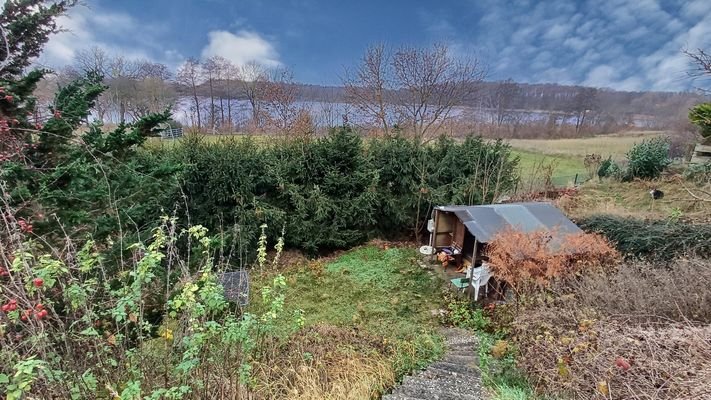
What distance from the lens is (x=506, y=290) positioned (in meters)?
6.26

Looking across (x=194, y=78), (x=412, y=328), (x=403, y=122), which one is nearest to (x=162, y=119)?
(x=412, y=328)

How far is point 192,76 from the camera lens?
22.2m

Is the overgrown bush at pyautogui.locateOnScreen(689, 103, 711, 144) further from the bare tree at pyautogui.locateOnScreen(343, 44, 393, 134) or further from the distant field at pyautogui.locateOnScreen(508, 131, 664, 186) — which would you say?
the bare tree at pyautogui.locateOnScreen(343, 44, 393, 134)

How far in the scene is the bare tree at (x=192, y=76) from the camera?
858 inches

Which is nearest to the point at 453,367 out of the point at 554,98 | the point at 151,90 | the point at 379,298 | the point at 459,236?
the point at 379,298

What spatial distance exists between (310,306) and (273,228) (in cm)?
298

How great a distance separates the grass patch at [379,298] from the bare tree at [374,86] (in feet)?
27.6

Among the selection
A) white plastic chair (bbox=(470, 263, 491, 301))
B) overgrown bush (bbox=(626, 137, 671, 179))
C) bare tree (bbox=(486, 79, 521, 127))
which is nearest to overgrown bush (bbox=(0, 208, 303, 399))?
white plastic chair (bbox=(470, 263, 491, 301))

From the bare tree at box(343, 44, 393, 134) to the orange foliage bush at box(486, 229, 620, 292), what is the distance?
10.6 m

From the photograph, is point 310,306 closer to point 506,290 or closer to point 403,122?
point 506,290

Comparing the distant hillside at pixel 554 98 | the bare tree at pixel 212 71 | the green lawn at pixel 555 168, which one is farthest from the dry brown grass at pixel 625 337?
the bare tree at pixel 212 71

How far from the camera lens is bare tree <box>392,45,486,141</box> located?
52.0 feet

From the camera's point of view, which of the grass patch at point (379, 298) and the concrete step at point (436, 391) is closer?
the concrete step at point (436, 391)

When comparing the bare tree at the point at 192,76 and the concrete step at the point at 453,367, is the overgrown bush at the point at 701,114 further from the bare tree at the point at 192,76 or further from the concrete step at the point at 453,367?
the bare tree at the point at 192,76
